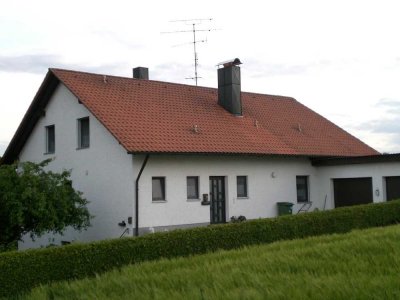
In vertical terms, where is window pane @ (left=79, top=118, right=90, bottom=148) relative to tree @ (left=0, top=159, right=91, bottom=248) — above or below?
above

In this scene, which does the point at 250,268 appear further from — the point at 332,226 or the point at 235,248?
the point at 332,226

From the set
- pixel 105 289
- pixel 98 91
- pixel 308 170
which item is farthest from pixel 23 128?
pixel 105 289

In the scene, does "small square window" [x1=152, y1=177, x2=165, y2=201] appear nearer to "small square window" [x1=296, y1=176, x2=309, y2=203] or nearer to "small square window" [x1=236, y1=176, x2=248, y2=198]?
"small square window" [x1=236, y1=176, x2=248, y2=198]

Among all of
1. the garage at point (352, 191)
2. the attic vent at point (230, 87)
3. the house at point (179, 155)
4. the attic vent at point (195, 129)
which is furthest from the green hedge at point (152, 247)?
the attic vent at point (230, 87)

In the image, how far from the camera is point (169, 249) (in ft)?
41.3

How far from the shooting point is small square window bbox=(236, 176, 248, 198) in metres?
21.4

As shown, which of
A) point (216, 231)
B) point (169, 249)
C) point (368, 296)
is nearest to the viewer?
point (368, 296)

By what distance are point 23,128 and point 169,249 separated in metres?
12.8

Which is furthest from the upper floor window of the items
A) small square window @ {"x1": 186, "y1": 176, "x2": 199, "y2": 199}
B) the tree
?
small square window @ {"x1": 186, "y1": 176, "x2": 199, "y2": 199}

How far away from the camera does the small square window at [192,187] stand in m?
19.8

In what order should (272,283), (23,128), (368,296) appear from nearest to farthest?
(368,296) < (272,283) < (23,128)

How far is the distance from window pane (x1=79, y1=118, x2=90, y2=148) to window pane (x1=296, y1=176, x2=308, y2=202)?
29.8ft

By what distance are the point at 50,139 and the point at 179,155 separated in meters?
6.32

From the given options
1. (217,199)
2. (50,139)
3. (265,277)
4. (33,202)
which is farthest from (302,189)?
(265,277)
